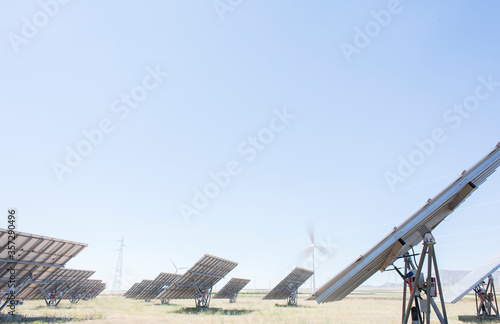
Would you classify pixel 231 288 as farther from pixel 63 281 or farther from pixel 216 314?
pixel 63 281

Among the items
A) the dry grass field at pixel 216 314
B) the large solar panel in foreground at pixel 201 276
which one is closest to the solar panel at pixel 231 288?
the dry grass field at pixel 216 314

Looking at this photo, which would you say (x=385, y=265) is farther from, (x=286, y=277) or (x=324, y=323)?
(x=286, y=277)

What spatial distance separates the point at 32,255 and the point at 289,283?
35861 millimetres

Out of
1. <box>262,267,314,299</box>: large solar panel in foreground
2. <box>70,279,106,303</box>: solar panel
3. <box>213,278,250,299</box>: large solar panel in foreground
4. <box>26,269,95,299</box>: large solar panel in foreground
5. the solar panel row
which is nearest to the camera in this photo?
the solar panel row

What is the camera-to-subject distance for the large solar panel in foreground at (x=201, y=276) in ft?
109

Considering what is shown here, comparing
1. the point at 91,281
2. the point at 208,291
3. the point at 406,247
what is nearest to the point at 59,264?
the point at 208,291

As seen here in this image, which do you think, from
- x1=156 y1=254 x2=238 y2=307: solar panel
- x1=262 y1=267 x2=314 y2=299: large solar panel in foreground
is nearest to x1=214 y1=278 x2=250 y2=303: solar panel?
x1=262 y1=267 x2=314 y2=299: large solar panel in foreground

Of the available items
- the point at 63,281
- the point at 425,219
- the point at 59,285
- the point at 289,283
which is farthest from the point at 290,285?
the point at 425,219

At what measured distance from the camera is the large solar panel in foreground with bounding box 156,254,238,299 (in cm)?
3334

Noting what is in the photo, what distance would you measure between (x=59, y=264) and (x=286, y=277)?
30.5m

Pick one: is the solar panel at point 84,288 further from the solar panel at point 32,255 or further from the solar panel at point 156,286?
the solar panel at point 32,255

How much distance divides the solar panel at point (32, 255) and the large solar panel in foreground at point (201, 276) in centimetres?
1267

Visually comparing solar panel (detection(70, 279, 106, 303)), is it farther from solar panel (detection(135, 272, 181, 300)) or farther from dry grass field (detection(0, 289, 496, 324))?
dry grass field (detection(0, 289, 496, 324))

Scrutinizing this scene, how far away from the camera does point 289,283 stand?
159 feet
